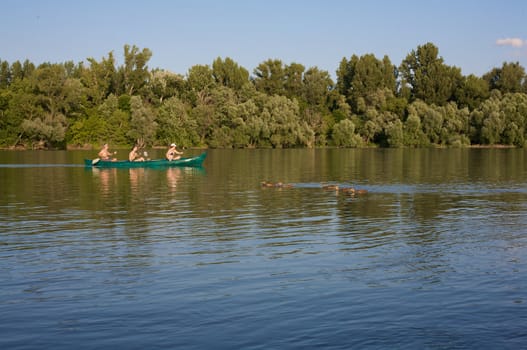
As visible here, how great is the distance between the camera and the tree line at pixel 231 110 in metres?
114

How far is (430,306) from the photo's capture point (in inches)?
492

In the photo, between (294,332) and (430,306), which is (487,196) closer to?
(430,306)

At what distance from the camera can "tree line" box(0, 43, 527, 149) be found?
11406cm

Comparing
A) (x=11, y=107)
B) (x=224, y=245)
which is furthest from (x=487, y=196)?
(x=11, y=107)

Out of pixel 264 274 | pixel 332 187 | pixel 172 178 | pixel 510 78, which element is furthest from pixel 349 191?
pixel 510 78

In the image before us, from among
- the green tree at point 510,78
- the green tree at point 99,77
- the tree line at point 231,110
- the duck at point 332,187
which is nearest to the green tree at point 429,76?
the tree line at point 231,110

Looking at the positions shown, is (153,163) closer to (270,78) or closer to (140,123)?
(140,123)

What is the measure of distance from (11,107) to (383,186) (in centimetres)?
8982

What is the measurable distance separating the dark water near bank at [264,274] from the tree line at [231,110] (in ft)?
282

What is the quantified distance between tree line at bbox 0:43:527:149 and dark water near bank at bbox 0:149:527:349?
85919mm

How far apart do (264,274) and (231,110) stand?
102217 millimetres

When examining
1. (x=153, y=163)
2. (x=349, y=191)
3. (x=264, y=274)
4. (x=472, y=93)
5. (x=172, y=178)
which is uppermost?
(x=472, y=93)

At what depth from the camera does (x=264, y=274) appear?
49.6ft

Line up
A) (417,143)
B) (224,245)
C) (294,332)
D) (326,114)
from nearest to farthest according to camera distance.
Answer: (294,332)
(224,245)
(417,143)
(326,114)
